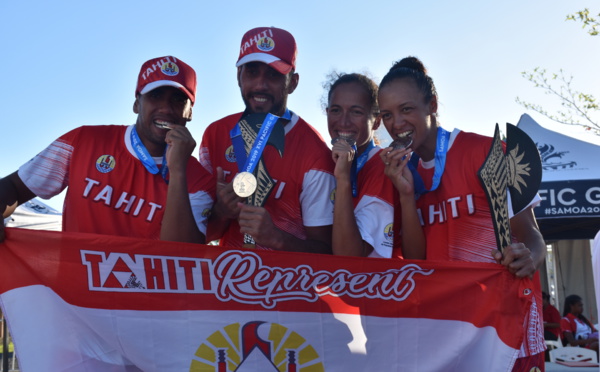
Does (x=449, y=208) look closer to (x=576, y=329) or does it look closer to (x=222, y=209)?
(x=222, y=209)

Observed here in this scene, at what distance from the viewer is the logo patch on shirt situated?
342cm

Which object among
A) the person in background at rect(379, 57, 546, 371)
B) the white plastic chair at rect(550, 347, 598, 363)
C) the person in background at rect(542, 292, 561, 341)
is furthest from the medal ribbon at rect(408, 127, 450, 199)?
the person in background at rect(542, 292, 561, 341)

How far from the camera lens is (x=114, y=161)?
11.4ft

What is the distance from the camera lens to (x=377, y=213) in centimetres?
340

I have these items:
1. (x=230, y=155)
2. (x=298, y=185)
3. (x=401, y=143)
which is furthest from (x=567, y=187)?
(x=230, y=155)

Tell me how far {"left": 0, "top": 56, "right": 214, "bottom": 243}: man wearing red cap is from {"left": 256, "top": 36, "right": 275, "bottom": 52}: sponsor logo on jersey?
1.61 ft

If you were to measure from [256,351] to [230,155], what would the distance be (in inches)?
48.0

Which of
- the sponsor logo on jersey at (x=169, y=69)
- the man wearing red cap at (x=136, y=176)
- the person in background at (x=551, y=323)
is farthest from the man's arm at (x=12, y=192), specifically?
the person in background at (x=551, y=323)

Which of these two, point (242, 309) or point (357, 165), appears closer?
point (242, 309)

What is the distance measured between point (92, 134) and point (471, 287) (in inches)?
88.7

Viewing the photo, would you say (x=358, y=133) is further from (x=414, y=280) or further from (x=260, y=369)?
(x=260, y=369)

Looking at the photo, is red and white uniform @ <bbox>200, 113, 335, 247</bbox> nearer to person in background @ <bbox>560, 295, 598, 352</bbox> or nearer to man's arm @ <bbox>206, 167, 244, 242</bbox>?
man's arm @ <bbox>206, 167, 244, 242</bbox>

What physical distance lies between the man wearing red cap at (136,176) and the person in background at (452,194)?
3.63 feet

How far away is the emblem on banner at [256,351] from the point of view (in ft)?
9.56
